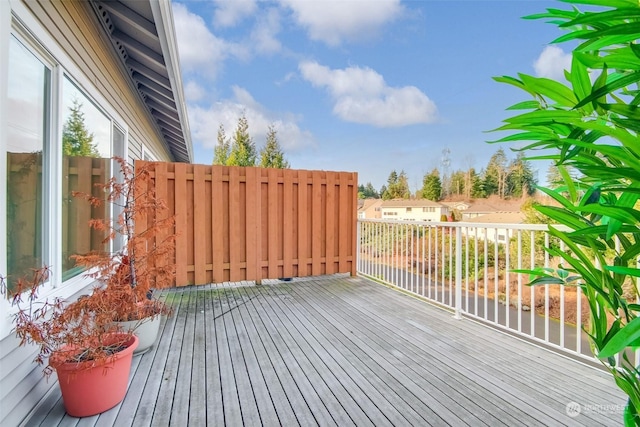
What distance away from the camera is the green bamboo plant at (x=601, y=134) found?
0.58 m

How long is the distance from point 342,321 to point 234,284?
2.31 metres

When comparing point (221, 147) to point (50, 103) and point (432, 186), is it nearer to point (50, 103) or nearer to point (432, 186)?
point (432, 186)

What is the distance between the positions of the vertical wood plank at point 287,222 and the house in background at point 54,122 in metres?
1.99

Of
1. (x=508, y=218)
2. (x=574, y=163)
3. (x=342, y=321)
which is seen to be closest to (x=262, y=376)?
(x=342, y=321)

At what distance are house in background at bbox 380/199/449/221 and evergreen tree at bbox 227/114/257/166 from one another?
30.9 ft

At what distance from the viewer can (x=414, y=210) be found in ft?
65.4

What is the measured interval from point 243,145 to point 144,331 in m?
18.8

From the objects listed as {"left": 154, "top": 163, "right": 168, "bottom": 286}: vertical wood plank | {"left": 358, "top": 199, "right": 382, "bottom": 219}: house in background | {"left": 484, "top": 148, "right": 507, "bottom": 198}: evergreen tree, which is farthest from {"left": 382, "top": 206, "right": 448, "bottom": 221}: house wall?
{"left": 154, "top": 163, "right": 168, "bottom": 286}: vertical wood plank

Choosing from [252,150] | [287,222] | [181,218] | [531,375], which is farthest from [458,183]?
[531,375]

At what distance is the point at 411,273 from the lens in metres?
4.05

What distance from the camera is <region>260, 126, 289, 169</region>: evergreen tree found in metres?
20.8

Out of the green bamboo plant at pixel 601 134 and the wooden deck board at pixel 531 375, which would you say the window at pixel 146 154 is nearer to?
the wooden deck board at pixel 531 375

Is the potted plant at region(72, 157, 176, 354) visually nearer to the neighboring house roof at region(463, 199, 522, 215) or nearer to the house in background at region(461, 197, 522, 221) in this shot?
the house in background at region(461, 197, 522, 221)

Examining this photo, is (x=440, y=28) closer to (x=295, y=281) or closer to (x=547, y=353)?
(x=295, y=281)
